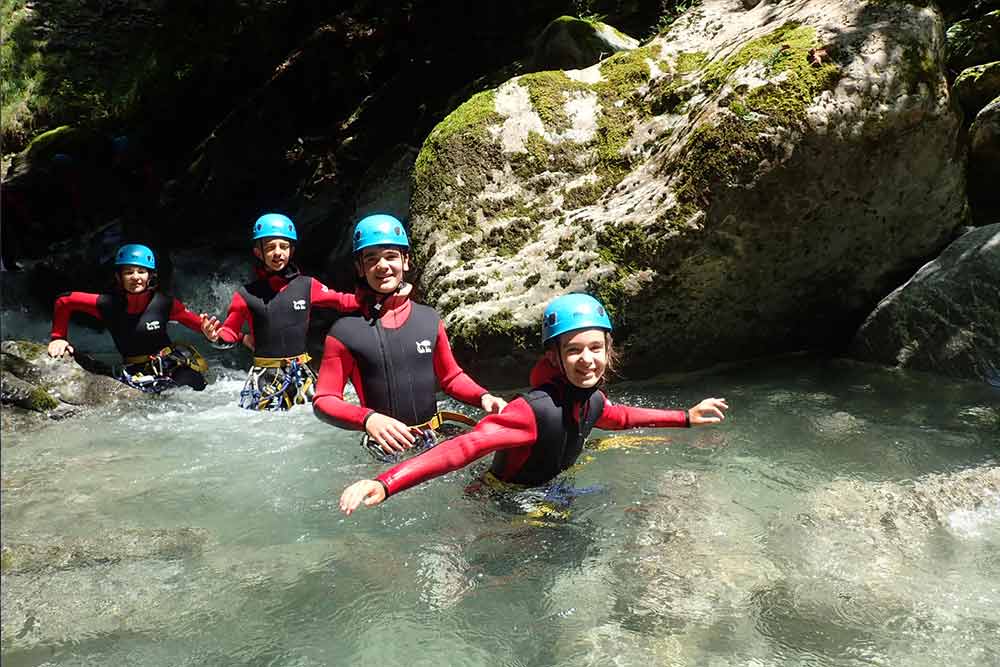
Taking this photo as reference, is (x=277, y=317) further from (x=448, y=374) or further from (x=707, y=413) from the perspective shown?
(x=707, y=413)

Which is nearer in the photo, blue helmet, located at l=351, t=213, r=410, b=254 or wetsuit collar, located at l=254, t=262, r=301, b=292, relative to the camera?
blue helmet, located at l=351, t=213, r=410, b=254

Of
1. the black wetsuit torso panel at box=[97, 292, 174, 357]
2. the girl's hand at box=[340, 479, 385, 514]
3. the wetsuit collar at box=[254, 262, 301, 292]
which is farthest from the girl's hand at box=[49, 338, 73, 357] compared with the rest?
the girl's hand at box=[340, 479, 385, 514]

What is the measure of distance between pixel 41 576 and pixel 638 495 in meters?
3.28

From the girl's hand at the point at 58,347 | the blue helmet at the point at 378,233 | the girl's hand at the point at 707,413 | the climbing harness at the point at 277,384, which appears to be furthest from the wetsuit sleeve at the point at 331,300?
the girl's hand at the point at 707,413

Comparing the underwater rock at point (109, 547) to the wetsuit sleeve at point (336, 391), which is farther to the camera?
the wetsuit sleeve at point (336, 391)

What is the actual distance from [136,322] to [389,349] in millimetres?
4320

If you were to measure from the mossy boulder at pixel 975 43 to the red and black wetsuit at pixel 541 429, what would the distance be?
6276mm

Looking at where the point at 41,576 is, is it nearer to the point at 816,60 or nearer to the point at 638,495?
the point at 638,495

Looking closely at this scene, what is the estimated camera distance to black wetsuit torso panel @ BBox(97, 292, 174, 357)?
Result: 793 centimetres

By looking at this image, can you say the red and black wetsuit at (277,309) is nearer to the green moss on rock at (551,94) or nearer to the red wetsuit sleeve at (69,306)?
the red wetsuit sleeve at (69,306)

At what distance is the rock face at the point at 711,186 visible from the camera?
602cm

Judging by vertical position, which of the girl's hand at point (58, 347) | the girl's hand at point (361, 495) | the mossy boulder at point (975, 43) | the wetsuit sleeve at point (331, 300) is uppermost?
the mossy boulder at point (975, 43)

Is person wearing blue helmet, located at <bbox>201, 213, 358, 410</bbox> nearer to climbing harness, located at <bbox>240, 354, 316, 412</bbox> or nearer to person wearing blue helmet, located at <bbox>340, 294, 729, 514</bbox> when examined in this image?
climbing harness, located at <bbox>240, 354, 316, 412</bbox>

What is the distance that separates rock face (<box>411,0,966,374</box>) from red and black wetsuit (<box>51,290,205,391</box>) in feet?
9.31
